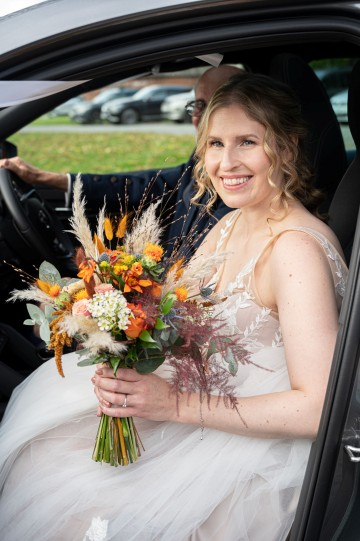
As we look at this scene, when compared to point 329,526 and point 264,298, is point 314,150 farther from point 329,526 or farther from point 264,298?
point 329,526

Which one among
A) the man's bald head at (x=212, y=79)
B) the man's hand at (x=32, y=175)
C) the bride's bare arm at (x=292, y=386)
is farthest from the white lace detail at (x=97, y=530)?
the man's hand at (x=32, y=175)

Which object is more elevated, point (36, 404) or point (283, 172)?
point (283, 172)

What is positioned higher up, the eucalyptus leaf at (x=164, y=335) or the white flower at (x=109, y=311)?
the white flower at (x=109, y=311)

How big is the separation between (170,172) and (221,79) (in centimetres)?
73

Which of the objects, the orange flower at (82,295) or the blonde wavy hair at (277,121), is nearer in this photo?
the orange flower at (82,295)

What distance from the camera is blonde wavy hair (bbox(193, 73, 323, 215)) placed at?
1922mm

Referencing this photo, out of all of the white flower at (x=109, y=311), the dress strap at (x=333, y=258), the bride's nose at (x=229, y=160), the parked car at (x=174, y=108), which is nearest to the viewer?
the white flower at (x=109, y=311)

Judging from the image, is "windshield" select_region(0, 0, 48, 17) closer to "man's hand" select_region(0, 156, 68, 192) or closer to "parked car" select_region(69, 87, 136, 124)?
"man's hand" select_region(0, 156, 68, 192)

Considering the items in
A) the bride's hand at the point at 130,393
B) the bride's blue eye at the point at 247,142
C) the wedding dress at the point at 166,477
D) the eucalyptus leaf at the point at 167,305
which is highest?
the bride's blue eye at the point at 247,142

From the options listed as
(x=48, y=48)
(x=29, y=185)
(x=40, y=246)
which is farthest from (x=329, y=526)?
(x=29, y=185)

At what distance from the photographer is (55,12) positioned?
134cm

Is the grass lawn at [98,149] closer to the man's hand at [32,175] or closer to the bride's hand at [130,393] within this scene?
the man's hand at [32,175]

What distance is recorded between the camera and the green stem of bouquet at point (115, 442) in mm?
1677

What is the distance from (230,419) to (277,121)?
75cm
